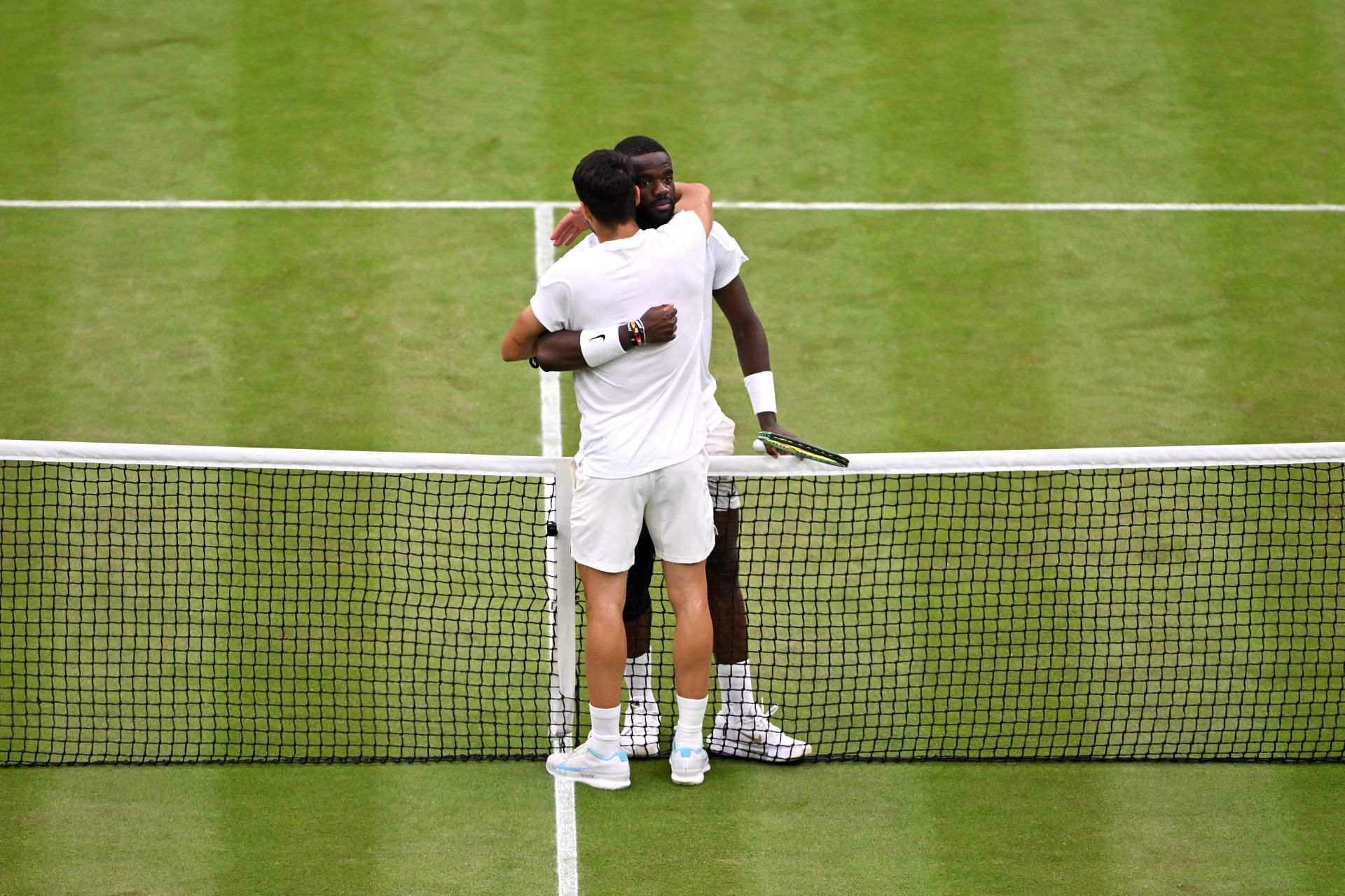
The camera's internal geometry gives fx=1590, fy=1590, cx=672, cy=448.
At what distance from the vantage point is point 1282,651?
7324 millimetres

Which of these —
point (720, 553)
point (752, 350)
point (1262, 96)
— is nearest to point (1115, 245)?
point (1262, 96)

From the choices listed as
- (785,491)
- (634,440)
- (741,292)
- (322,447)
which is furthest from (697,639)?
(322,447)

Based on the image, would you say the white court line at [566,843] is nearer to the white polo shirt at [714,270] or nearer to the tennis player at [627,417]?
the tennis player at [627,417]

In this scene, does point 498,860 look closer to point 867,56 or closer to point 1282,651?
point 1282,651

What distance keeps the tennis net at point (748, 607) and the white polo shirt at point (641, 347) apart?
1.22ft

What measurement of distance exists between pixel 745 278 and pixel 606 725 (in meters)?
5.03

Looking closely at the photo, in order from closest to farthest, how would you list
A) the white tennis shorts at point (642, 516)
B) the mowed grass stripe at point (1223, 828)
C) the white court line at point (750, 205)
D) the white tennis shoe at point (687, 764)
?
the mowed grass stripe at point (1223, 828) → the white tennis shorts at point (642, 516) → the white tennis shoe at point (687, 764) → the white court line at point (750, 205)

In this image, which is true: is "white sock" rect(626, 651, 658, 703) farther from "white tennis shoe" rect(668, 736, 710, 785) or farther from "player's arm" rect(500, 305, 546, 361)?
"player's arm" rect(500, 305, 546, 361)

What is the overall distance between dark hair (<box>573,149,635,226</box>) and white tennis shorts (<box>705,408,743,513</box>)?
102cm

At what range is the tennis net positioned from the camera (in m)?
6.51

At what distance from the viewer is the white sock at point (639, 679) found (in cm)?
643

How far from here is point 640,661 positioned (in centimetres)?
643

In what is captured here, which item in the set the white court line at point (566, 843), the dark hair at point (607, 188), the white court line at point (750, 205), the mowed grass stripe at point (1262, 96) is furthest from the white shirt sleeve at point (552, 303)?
the mowed grass stripe at point (1262, 96)

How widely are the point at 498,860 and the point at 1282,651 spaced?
150 inches
